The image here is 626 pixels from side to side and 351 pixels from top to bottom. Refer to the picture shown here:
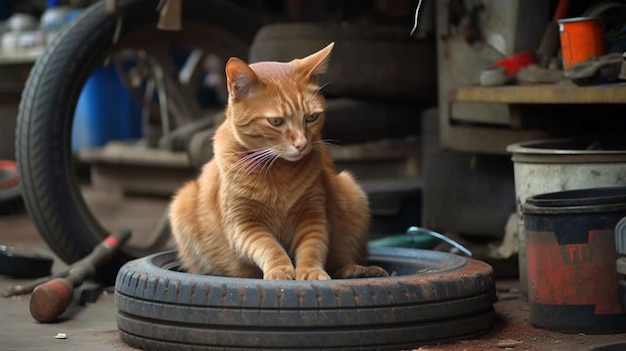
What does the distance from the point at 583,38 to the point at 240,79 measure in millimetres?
1429

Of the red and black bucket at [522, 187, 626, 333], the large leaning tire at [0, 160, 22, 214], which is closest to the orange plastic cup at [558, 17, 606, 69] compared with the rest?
the red and black bucket at [522, 187, 626, 333]

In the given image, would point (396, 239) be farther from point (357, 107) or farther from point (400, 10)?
point (400, 10)

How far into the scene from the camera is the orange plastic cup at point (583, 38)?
3.84 m

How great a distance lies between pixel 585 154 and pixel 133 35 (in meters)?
2.56

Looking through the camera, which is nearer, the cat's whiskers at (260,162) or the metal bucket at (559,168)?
the cat's whiskers at (260,162)

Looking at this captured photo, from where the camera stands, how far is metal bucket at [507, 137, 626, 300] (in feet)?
11.4

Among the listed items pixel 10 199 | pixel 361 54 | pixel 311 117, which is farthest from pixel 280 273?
pixel 10 199

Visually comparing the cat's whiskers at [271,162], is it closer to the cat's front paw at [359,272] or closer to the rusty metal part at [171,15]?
the cat's front paw at [359,272]

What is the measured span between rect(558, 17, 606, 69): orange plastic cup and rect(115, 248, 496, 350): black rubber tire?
111 cm

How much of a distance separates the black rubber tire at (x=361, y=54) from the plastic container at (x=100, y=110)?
359 centimetres

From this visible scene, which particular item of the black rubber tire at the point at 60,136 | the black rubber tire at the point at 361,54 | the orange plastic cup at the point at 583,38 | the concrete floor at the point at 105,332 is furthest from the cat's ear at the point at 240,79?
the black rubber tire at the point at 361,54

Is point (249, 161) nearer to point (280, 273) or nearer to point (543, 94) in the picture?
point (280, 273)

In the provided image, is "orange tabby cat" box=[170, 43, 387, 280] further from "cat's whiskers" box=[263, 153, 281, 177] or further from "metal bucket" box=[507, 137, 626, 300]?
"metal bucket" box=[507, 137, 626, 300]

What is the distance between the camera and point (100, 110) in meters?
8.63
